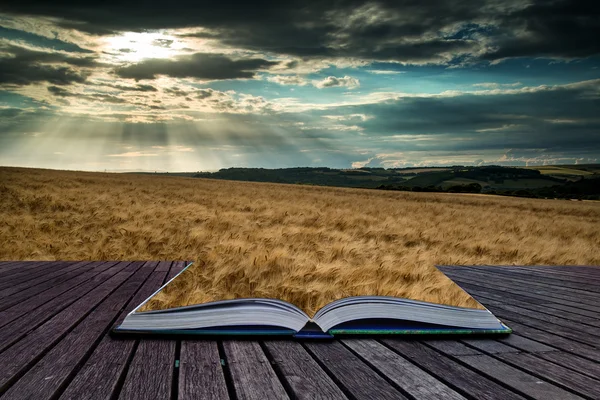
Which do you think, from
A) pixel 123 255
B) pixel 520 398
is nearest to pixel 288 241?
pixel 123 255

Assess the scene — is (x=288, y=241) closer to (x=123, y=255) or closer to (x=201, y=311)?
(x=123, y=255)

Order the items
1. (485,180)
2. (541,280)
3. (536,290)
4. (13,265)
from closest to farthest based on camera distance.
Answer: (536,290), (541,280), (13,265), (485,180)

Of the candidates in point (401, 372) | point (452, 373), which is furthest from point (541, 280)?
point (401, 372)

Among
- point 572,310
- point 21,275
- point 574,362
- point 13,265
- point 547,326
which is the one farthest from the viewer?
point 13,265

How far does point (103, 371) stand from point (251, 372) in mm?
602

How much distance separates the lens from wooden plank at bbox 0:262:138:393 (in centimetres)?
181

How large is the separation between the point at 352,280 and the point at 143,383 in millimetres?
3339

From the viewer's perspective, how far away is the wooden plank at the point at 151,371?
61.6 inches

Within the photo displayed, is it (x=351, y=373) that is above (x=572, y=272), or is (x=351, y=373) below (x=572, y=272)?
above

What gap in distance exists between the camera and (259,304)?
2.23m

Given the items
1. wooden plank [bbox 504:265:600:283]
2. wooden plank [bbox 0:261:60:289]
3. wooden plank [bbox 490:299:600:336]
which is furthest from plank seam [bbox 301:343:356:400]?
wooden plank [bbox 504:265:600:283]

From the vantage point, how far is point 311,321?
2342 millimetres

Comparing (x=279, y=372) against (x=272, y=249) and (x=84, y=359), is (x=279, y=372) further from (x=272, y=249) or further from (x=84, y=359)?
(x=272, y=249)

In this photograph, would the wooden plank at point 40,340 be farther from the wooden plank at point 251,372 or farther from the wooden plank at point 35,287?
the wooden plank at point 251,372
